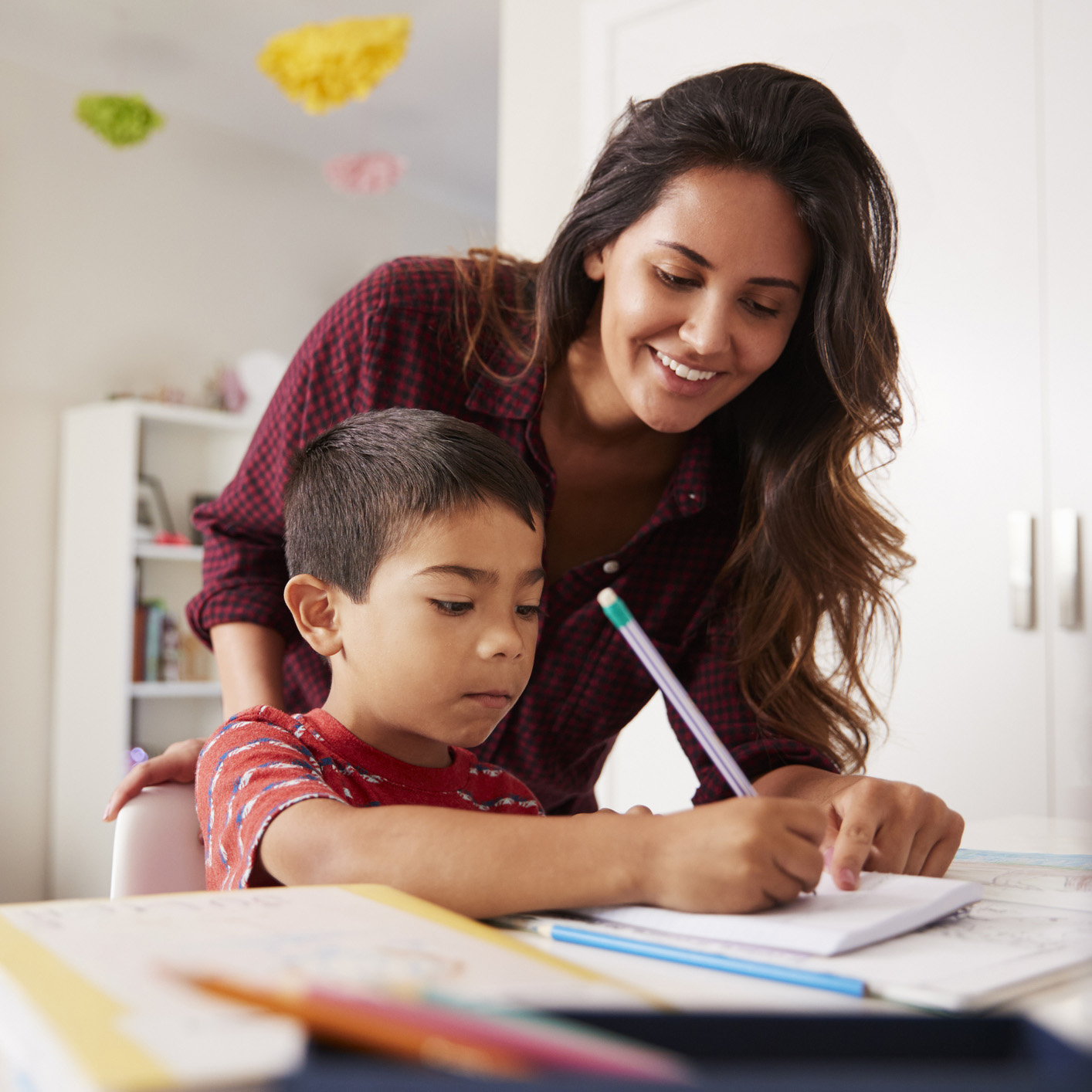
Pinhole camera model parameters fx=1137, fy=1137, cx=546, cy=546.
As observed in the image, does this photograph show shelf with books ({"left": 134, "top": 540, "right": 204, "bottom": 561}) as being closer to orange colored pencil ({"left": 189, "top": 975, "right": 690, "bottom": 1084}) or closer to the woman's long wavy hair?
the woman's long wavy hair

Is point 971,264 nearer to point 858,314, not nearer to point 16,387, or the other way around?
point 858,314

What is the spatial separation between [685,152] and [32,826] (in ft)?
12.1

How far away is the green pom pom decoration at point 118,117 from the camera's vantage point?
10.7ft

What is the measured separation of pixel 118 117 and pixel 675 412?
2.77 meters

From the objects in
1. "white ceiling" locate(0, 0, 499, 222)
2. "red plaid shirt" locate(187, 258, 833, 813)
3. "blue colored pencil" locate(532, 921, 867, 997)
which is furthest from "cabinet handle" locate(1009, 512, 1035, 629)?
"white ceiling" locate(0, 0, 499, 222)

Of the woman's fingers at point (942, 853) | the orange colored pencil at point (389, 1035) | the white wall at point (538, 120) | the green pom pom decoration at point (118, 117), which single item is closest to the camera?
the orange colored pencil at point (389, 1035)

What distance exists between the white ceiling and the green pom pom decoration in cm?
42

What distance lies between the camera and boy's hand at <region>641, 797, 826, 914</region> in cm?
58

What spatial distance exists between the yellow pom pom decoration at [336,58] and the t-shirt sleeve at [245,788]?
8.17 ft

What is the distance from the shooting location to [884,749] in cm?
219

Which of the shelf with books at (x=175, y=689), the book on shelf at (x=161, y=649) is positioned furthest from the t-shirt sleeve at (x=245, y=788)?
the book on shelf at (x=161, y=649)

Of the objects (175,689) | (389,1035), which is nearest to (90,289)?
(175,689)

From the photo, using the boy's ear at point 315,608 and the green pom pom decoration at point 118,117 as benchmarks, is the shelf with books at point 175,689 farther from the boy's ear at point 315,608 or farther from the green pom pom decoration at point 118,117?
the boy's ear at point 315,608

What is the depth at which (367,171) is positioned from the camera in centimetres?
388
